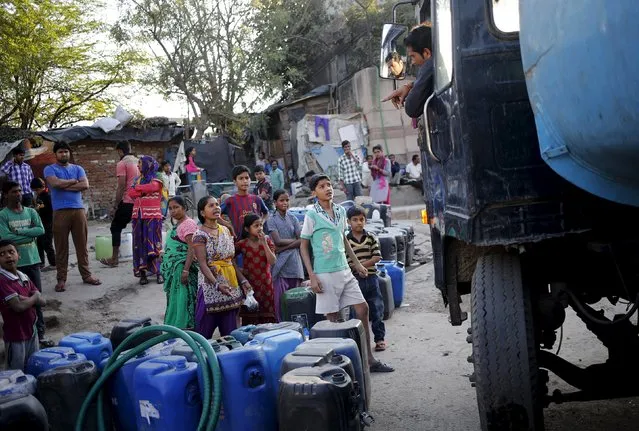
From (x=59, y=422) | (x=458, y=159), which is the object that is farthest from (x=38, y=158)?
(x=458, y=159)

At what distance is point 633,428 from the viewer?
153 inches

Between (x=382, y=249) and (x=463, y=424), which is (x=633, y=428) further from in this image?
(x=382, y=249)

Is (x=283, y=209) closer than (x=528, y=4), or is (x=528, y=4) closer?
(x=528, y=4)

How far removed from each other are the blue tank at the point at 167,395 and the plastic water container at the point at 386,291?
372 centimetres

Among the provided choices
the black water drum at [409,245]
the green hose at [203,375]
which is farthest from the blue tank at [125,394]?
the black water drum at [409,245]

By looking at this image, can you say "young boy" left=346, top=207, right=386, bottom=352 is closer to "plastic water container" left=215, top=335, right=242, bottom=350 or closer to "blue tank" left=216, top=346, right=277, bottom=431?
"plastic water container" left=215, top=335, right=242, bottom=350

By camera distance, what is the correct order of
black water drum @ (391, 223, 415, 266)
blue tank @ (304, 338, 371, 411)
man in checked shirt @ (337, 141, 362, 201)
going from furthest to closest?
1. man in checked shirt @ (337, 141, 362, 201)
2. black water drum @ (391, 223, 415, 266)
3. blue tank @ (304, 338, 371, 411)

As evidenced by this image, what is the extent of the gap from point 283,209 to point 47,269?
4552 mm

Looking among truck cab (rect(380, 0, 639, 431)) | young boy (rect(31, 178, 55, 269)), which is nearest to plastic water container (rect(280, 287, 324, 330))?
truck cab (rect(380, 0, 639, 431))

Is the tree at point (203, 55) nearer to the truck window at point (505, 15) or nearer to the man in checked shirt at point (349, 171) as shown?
the man in checked shirt at point (349, 171)

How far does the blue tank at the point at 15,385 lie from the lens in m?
3.53

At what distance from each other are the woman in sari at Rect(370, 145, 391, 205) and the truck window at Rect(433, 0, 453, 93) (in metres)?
9.85

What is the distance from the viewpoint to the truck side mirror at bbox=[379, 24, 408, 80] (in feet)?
13.4

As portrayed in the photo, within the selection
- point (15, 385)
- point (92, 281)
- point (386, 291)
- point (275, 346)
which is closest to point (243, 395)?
point (275, 346)
